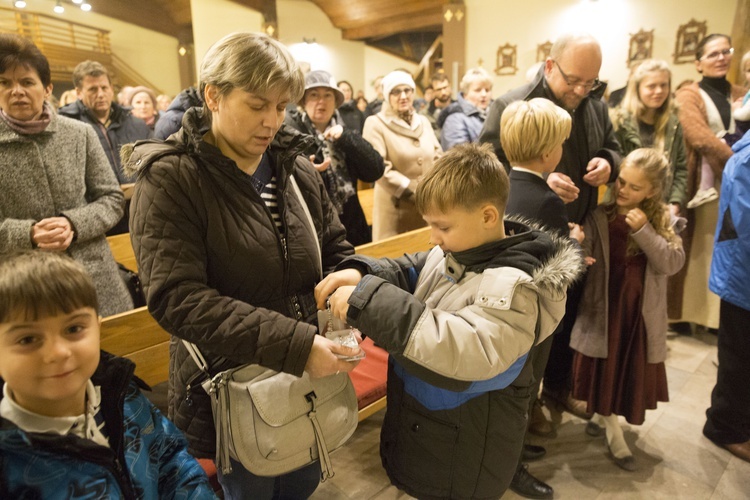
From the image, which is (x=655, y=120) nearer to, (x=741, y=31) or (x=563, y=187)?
(x=563, y=187)

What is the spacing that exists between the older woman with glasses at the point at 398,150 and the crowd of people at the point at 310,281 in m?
1.05

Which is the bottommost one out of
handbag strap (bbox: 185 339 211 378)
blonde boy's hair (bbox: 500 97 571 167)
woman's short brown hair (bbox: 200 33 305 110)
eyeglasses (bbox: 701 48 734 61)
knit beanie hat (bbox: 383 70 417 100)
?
handbag strap (bbox: 185 339 211 378)

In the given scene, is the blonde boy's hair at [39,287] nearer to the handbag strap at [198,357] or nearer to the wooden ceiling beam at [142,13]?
the handbag strap at [198,357]

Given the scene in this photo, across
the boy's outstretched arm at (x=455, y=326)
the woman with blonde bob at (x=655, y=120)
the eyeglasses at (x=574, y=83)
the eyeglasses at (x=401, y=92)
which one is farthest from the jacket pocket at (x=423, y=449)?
the eyeglasses at (x=401, y=92)

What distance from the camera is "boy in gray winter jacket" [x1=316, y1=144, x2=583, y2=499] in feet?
3.46

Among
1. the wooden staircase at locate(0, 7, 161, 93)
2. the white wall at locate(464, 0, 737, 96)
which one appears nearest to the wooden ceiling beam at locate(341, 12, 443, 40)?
the white wall at locate(464, 0, 737, 96)

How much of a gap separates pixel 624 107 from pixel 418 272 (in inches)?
92.6

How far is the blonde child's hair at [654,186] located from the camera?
1.99 m

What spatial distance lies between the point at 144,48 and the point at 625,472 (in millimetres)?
10087

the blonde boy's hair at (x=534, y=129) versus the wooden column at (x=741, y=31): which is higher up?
the wooden column at (x=741, y=31)

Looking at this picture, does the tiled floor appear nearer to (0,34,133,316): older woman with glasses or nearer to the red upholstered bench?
the red upholstered bench

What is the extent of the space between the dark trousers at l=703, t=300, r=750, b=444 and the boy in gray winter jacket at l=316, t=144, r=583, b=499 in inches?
60.2

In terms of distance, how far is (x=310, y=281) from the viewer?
4.27ft

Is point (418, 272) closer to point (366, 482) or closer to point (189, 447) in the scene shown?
point (189, 447)
